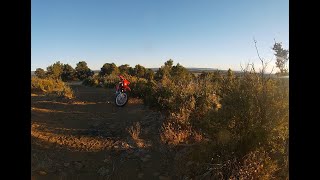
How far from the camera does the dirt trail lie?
Result: 5.77 metres

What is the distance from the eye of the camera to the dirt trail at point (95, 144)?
5766mm

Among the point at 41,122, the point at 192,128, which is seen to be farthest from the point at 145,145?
the point at 41,122

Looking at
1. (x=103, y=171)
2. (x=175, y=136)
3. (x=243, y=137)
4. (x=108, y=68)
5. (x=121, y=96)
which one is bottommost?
(x=103, y=171)

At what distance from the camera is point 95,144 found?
23.1ft

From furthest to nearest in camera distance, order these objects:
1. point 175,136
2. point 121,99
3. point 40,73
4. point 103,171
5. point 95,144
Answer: point 40,73 → point 121,99 → point 95,144 → point 175,136 → point 103,171

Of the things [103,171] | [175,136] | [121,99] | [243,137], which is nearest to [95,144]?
[103,171]

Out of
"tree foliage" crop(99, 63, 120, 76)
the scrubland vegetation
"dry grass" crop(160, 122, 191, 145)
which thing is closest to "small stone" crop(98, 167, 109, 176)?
the scrubland vegetation

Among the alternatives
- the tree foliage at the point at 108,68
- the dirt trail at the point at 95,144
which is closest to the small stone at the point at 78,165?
the dirt trail at the point at 95,144

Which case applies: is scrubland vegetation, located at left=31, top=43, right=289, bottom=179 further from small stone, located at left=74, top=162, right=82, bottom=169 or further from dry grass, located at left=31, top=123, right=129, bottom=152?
small stone, located at left=74, top=162, right=82, bottom=169

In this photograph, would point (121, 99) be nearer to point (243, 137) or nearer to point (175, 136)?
point (175, 136)

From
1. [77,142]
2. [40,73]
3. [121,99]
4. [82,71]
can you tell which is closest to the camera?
[77,142]

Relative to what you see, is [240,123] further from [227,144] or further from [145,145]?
[145,145]
